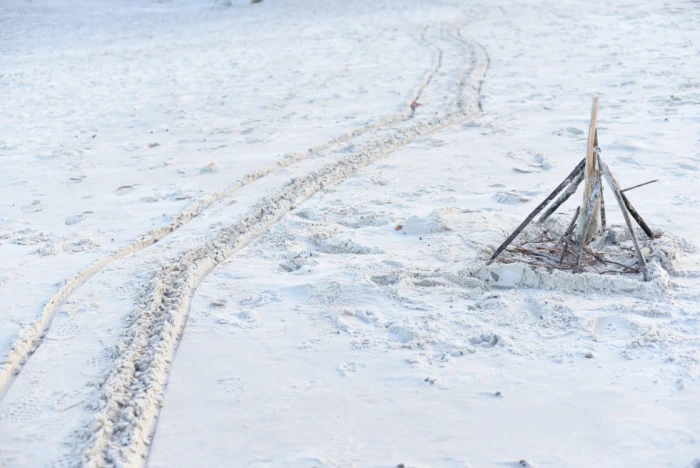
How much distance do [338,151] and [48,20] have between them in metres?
12.5

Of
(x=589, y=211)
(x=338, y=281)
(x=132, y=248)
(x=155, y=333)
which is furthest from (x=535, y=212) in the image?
(x=132, y=248)

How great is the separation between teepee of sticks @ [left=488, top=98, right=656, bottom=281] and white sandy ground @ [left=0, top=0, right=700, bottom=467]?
19cm

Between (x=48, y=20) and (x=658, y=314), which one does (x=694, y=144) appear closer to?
(x=658, y=314)

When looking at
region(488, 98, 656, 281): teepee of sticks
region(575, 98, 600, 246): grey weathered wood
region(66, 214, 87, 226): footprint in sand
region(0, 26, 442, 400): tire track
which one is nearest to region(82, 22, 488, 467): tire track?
region(0, 26, 442, 400): tire track

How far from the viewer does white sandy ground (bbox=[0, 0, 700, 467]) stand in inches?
102

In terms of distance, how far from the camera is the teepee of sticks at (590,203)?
3465 mm

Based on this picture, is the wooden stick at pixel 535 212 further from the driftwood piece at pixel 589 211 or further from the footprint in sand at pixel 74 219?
the footprint in sand at pixel 74 219

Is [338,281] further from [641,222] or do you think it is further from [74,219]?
[74,219]

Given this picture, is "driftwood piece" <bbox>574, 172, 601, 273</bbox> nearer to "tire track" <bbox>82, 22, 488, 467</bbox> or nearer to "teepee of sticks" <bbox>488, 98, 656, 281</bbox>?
"teepee of sticks" <bbox>488, 98, 656, 281</bbox>

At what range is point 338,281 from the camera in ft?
12.0

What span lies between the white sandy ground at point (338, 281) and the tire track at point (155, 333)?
0.04ft

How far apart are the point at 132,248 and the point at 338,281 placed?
1.42 m

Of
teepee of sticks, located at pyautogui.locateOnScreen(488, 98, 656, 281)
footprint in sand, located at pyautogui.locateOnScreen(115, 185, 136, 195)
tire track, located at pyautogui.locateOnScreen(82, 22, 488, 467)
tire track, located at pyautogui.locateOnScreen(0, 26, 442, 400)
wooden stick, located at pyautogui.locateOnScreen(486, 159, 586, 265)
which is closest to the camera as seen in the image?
tire track, located at pyautogui.locateOnScreen(82, 22, 488, 467)

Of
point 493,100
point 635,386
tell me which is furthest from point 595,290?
point 493,100
